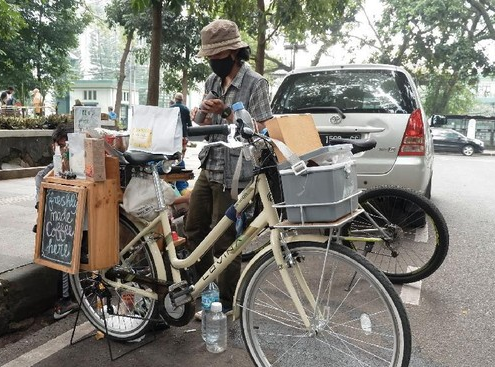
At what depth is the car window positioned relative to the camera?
4.73m

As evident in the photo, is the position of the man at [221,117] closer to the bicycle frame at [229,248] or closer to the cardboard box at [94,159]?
the bicycle frame at [229,248]

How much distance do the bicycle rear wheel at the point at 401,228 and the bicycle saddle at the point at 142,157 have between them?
59.8 inches

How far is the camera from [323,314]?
219cm

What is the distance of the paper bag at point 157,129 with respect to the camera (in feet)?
8.13

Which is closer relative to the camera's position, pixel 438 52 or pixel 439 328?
pixel 439 328

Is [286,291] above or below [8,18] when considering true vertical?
below

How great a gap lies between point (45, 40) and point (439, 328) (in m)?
24.5

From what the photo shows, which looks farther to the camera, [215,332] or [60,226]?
[215,332]

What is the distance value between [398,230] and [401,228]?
0.08 meters

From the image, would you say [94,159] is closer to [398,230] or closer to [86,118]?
[86,118]

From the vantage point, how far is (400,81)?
484 centimetres

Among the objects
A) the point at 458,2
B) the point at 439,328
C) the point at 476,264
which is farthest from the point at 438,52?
the point at 439,328

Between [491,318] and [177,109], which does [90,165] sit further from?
[491,318]

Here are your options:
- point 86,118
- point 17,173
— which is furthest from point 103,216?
point 17,173
